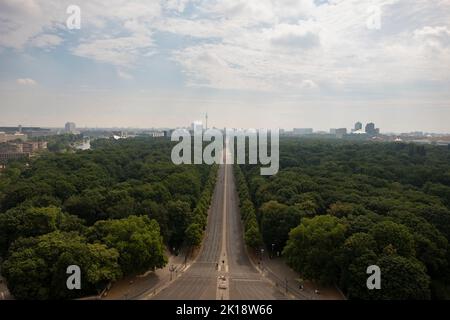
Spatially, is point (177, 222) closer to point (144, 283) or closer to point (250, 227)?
point (250, 227)

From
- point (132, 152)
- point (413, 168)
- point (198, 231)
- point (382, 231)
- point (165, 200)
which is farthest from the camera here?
point (132, 152)

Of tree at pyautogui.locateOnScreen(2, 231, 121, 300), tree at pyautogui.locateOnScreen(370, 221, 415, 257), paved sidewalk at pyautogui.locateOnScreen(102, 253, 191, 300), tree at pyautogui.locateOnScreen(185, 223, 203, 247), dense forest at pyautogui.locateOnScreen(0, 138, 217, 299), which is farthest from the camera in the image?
tree at pyautogui.locateOnScreen(185, 223, 203, 247)

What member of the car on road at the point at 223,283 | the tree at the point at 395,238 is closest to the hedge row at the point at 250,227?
the car on road at the point at 223,283

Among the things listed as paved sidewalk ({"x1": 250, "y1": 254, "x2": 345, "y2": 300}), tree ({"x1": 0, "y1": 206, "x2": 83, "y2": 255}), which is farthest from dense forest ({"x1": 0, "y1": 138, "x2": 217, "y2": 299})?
paved sidewalk ({"x1": 250, "y1": 254, "x2": 345, "y2": 300})

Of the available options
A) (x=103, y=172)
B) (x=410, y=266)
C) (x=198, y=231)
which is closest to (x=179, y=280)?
(x=198, y=231)

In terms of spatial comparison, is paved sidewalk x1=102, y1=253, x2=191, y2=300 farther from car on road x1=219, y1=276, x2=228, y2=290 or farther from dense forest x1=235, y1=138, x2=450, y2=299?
dense forest x1=235, y1=138, x2=450, y2=299
